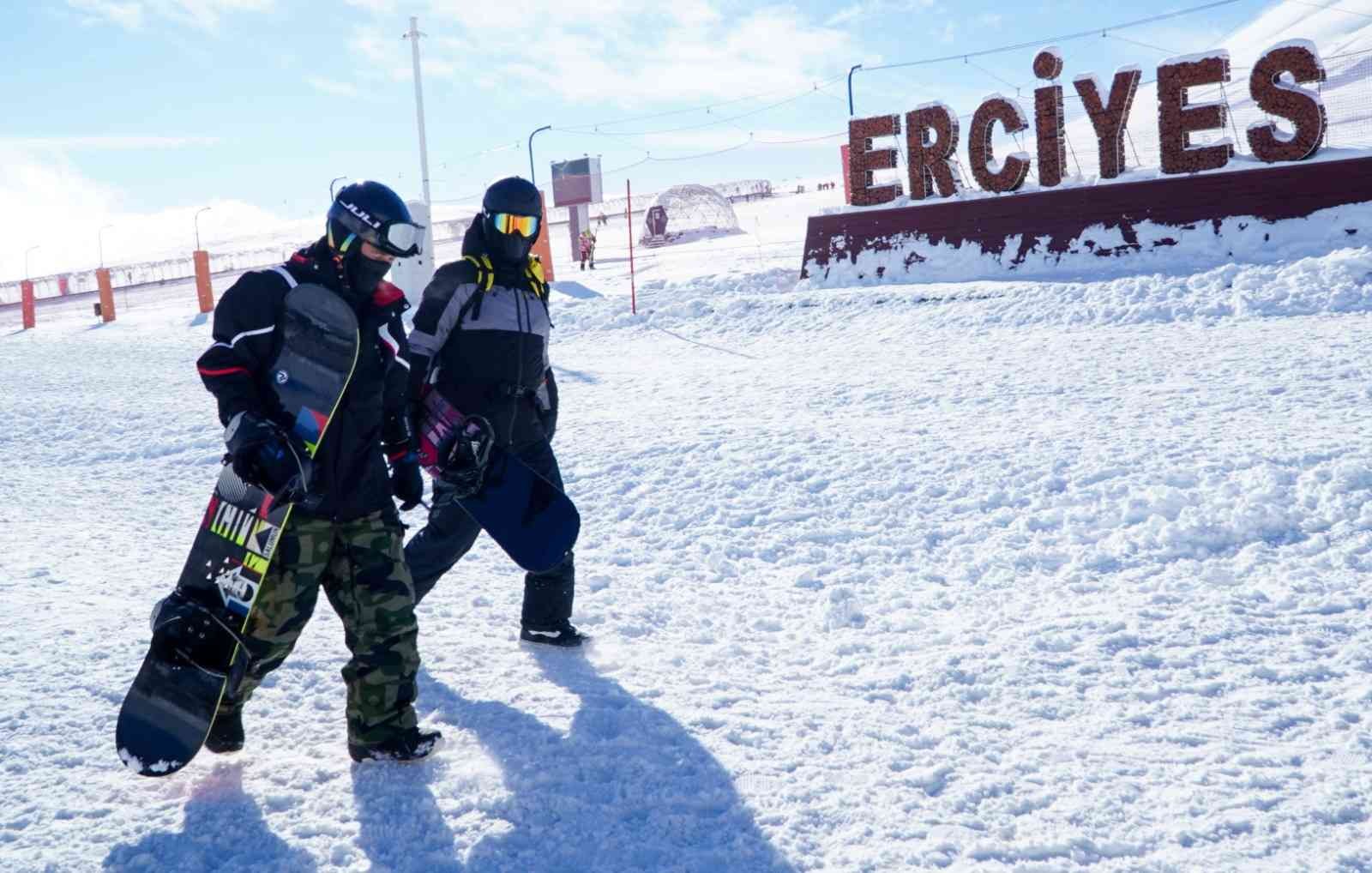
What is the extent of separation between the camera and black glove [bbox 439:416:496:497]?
3.68 meters

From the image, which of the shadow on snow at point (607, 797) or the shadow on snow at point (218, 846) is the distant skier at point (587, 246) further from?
the shadow on snow at point (218, 846)

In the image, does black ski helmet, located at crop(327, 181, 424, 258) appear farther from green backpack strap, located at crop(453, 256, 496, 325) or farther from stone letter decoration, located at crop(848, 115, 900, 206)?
stone letter decoration, located at crop(848, 115, 900, 206)

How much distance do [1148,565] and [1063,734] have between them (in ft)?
5.79

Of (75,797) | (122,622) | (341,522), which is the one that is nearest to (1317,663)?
(341,522)

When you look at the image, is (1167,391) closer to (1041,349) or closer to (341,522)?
(1041,349)

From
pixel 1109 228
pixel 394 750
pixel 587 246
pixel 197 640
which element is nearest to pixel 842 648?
pixel 394 750

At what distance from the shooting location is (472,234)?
12.9 feet

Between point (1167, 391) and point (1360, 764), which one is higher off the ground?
point (1167, 391)

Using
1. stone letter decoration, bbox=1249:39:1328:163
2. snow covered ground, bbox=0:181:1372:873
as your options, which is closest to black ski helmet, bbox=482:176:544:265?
snow covered ground, bbox=0:181:1372:873

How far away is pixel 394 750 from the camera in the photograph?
3.14 metres

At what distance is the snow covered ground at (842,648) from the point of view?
8.92 feet

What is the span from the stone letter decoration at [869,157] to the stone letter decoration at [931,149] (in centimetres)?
35

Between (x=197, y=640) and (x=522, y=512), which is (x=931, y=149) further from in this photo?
(x=197, y=640)

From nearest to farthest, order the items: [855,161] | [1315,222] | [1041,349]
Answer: [1041,349] → [1315,222] → [855,161]
